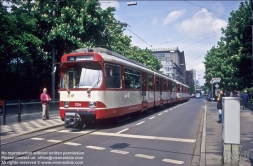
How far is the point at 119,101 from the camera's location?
521 inches

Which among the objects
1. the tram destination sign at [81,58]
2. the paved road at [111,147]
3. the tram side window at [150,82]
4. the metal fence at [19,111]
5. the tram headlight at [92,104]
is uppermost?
the tram destination sign at [81,58]

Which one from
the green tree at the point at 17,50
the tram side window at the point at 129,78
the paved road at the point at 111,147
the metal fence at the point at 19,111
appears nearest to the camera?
the paved road at the point at 111,147

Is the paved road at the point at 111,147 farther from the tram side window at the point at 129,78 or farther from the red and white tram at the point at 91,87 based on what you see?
the tram side window at the point at 129,78

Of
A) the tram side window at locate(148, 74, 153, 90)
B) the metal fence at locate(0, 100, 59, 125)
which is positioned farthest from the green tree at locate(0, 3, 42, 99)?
the tram side window at locate(148, 74, 153, 90)

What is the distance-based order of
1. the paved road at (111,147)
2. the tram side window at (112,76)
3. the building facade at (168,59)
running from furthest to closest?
1. the building facade at (168,59)
2. the tram side window at (112,76)
3. the paved road at (111,147)

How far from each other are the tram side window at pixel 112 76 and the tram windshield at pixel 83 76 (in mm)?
402

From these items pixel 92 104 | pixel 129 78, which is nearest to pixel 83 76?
pixel 92 104

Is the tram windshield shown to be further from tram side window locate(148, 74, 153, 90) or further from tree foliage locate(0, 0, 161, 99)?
tree foliage locate(0, 0, 161, 99)

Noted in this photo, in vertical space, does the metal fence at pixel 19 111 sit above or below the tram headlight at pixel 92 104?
below

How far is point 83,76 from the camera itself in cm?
1214

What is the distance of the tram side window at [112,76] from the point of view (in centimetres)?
1219

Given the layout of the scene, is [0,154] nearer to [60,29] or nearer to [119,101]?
[119,101]

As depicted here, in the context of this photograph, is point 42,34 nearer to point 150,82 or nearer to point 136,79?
point 150,82

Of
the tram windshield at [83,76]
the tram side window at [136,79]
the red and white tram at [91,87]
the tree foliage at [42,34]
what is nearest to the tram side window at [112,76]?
the red and white tram at [91,87]
